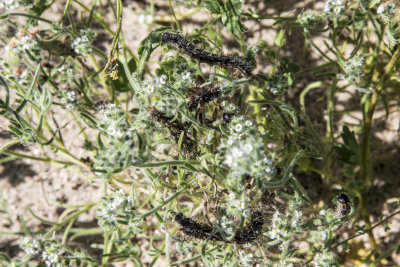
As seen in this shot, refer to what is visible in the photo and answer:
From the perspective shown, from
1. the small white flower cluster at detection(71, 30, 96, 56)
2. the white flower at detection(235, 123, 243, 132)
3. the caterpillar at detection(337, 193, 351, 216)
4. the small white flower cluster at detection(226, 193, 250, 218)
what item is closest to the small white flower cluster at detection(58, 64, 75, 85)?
the small white flower cluster at detection(71, 30, 96, 56)

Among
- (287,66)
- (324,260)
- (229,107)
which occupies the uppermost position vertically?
(287,66)

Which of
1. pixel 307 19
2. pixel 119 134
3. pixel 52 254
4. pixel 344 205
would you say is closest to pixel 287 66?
pixel 307 19

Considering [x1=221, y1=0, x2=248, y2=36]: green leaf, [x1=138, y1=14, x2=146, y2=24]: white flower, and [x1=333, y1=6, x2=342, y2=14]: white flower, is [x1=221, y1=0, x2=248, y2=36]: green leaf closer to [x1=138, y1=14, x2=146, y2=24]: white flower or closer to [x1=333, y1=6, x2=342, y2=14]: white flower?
[x1=333, y1=6, x2=342, y2=14]: white flower

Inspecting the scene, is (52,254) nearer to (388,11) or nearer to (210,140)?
(210,140)

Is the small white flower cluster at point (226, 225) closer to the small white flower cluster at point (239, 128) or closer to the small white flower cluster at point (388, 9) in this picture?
the small white flower cluster at point (239, 128)

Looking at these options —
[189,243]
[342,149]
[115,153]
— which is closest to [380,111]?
[342,149]

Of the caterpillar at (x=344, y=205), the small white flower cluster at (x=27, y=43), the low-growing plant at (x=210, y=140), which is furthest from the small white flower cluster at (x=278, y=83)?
the small white flower cluster at (x=27, y=43)
